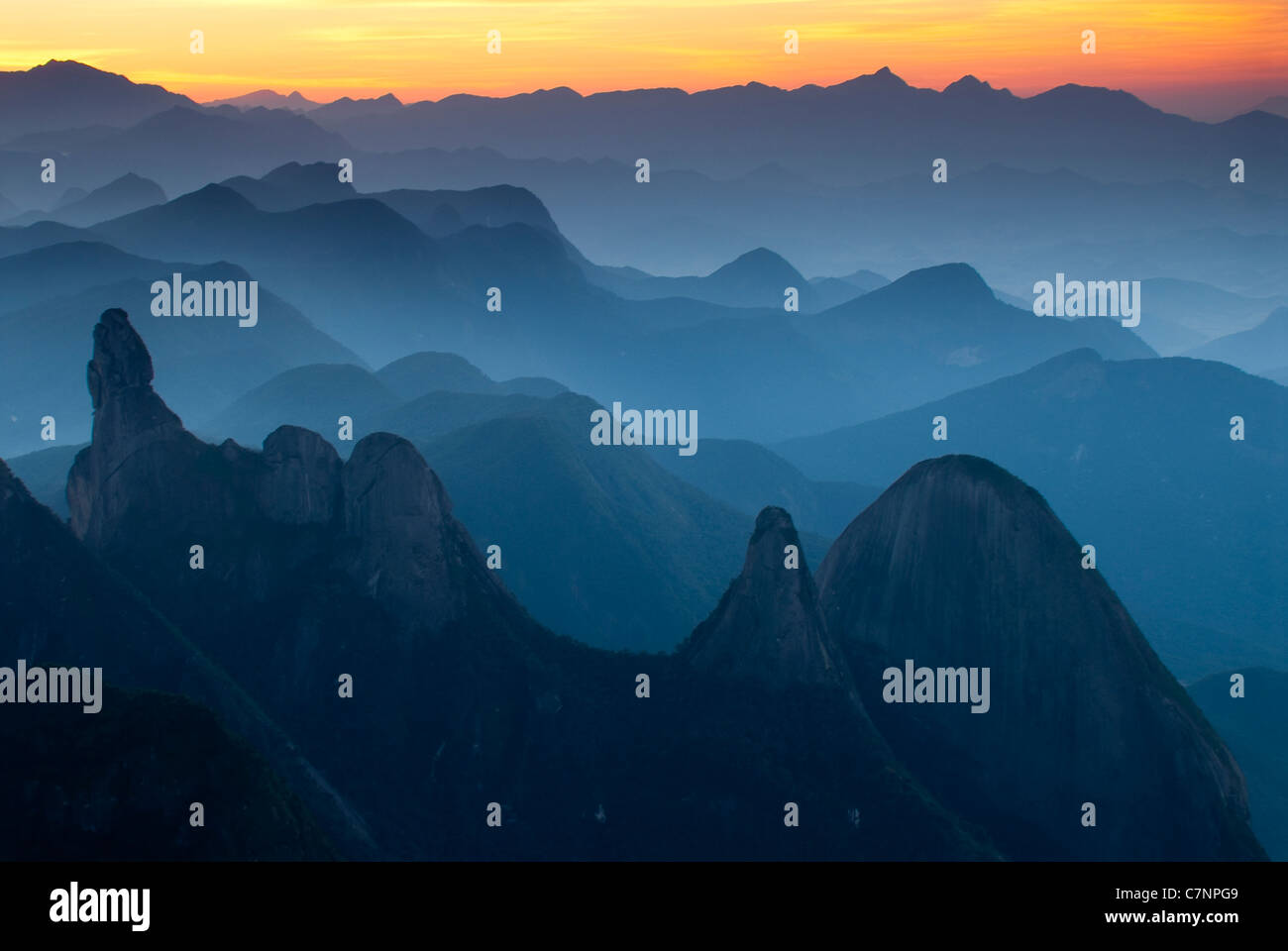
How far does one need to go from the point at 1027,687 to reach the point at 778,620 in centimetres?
1423

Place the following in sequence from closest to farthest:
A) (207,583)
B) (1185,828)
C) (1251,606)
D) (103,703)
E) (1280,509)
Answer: (103,703), (1185,828), (207,583), (1251,606), (1280,509)

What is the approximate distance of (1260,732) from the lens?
95.9 metres

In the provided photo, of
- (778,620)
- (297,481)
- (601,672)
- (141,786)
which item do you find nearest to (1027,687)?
(778,620)

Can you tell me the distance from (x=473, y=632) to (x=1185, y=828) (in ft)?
120

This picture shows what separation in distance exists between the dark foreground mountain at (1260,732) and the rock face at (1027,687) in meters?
12.9

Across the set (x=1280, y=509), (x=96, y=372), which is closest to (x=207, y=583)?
(x=96, y=372)

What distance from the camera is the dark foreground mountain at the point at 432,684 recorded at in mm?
65250

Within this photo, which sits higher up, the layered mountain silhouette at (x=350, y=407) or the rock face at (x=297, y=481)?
the layered mountain silhouette at (x=350, y=407)

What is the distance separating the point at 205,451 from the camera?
257 ft

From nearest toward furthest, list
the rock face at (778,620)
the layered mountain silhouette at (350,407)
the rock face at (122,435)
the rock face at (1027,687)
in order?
the rock face at (778,620)
the rock face at (1027,687)
the rock face at (122,435)
the layered mountain silhouette at (350,407)

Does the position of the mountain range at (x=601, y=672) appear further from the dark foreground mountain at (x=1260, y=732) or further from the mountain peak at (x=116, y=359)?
the dark foreground mountain at (x=1260, y=732)

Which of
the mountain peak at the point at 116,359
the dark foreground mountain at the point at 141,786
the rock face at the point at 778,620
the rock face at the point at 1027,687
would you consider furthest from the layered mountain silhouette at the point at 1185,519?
the dark foreground mountain at the point at 141,786

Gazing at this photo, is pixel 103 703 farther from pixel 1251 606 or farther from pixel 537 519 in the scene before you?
pixel 1251 606

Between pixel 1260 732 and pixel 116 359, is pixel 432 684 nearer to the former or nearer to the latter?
pixel 116 359
